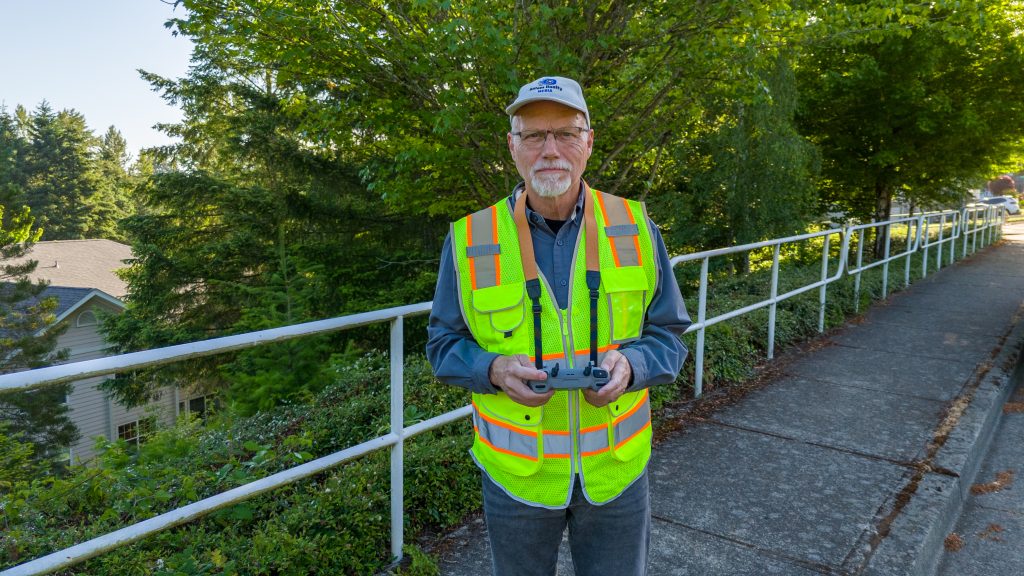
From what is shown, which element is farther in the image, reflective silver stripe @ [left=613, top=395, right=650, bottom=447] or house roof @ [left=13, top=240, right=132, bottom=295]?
house roof @ [left=13, top=240, right=132, bottom=295]

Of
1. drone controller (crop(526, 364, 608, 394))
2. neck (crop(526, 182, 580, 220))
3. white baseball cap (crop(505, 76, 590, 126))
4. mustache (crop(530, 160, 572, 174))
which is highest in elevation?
white baseball cap (crop(505, 76, 590, 126))

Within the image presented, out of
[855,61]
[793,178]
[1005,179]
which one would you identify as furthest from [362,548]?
[1005,179]

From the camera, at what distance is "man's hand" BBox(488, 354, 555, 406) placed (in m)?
1.84

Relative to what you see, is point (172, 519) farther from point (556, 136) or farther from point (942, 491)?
point (942, 491)

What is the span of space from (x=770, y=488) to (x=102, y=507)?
3.52 m

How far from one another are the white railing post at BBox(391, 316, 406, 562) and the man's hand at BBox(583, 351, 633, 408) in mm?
1403

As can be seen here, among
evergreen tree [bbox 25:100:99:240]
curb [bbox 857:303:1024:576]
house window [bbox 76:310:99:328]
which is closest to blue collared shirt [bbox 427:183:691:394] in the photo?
curb [bbox 857:303:1024:576]

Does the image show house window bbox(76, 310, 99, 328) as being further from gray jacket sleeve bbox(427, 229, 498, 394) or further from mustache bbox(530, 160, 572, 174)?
mustache bbox(530, 160, 572, 174)

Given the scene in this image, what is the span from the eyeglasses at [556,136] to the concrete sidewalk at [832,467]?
201cm

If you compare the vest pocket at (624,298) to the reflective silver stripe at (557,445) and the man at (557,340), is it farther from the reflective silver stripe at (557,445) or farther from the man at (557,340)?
the reflective silver stripe at (557,445)

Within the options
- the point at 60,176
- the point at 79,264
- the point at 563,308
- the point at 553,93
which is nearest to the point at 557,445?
the point at 563,308

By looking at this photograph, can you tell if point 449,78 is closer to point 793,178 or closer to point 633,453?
point 633,453

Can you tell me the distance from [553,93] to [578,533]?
118 centimetres

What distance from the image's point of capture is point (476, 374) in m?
1.98
